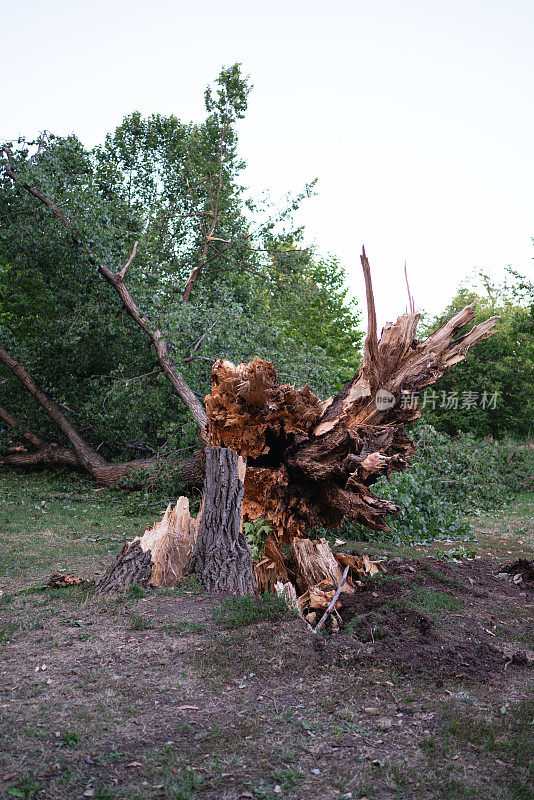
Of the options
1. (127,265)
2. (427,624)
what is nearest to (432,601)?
(427,624)

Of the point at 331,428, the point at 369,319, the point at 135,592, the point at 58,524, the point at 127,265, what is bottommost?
the point at 58,524

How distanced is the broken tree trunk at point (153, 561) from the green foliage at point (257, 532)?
0.41 meters

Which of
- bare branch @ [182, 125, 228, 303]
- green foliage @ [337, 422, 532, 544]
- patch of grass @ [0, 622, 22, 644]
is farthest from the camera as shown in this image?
bare branch @ [182, 125, 228, 303]

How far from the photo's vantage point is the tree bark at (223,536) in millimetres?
4207

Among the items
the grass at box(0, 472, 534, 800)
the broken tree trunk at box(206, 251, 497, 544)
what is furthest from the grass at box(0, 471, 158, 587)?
the broken tree trunk at box(206, 251, 497, 544)

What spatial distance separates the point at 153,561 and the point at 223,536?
0.54 m

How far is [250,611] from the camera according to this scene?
3715 millimetres

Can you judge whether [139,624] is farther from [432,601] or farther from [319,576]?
[432,601]

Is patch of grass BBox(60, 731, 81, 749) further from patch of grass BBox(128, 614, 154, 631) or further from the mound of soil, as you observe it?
the mound of soil

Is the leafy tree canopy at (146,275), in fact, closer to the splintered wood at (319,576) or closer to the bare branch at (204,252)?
the bare branch at (204,252)

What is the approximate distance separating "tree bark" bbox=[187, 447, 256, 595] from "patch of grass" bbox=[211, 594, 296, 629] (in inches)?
10.8

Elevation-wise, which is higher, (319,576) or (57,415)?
(57,415)

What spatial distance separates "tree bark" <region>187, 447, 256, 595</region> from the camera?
13.8 ft

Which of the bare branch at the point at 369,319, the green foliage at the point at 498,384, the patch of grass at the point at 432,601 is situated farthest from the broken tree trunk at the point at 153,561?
the green foliage at the point at 498,384
